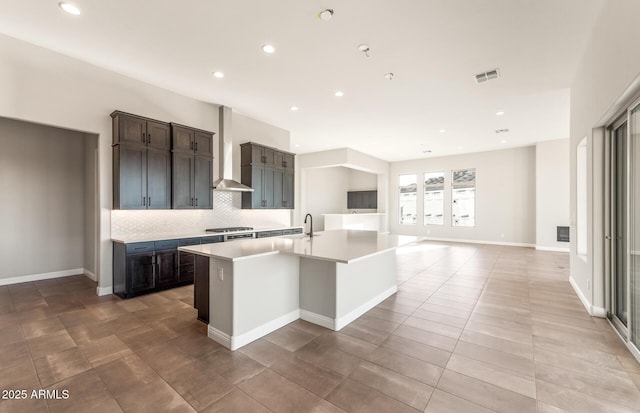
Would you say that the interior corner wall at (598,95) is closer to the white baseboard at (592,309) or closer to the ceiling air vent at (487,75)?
the white baseboard at (592,309)

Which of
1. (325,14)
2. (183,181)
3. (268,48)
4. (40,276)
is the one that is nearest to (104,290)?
(40,276)

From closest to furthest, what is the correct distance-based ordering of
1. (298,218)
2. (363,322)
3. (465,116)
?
(363,322) < (465,116) < (298,218)

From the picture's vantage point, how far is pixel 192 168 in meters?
4.82

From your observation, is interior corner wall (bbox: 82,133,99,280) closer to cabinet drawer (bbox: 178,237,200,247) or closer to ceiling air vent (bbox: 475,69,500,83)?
cabinet drawer (bbox: 178,237,200,247)

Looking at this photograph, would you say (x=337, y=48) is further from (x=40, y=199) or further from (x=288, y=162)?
(x=40, y=199)

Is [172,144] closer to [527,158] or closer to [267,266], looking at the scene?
[267,266]

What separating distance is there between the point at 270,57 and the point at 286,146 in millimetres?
3493

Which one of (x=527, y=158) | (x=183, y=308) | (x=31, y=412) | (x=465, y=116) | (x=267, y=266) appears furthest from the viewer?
(x=527, y=158)

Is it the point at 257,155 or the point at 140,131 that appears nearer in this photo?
the point at 140,131

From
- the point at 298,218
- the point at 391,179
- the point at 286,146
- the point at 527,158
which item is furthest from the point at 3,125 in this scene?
the point at 527,158

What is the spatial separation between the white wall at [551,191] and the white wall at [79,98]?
Answer: 9.88 meters

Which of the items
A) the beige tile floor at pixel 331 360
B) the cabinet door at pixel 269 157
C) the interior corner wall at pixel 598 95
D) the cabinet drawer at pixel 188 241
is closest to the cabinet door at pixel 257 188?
the cabinet door at pixel 269 157

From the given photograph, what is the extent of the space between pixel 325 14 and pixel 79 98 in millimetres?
3655

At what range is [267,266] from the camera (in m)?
2.78
